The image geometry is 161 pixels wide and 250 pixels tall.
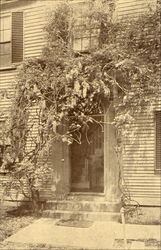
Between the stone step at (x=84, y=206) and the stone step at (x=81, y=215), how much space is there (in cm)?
20

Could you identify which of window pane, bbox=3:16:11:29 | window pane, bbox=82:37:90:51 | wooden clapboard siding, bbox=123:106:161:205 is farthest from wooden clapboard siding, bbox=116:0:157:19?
window pane, bbox=3:16:11:29

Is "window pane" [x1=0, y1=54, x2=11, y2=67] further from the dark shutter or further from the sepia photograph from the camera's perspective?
the dark shutter

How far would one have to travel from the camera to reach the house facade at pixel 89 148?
9898 mm

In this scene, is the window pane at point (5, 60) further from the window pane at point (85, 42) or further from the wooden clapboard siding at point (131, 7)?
the wooden clapboard siding at point (131, 7)

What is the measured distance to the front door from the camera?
10688mm

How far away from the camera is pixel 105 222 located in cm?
902

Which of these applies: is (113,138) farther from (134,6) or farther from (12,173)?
(134,6)

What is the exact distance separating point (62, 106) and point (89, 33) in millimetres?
2647

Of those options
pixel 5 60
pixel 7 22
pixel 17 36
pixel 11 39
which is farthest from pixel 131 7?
pixel 5 60

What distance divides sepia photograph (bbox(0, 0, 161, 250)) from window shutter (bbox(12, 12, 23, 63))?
83 cm

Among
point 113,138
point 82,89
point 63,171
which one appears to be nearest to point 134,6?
point 82,89

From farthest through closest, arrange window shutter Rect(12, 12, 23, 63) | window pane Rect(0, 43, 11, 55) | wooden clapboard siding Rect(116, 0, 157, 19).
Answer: window pane Rect(0, 43, 11, 55) → window shutter Rect(12, 12, 23, 63) → wooden clapboard siding Rect(116, 0, 157, 19)

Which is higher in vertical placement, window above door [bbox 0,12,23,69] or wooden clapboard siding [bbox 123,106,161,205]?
window above door [bbox 0,12,23,69]

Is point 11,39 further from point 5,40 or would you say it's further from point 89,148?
point 89,148
